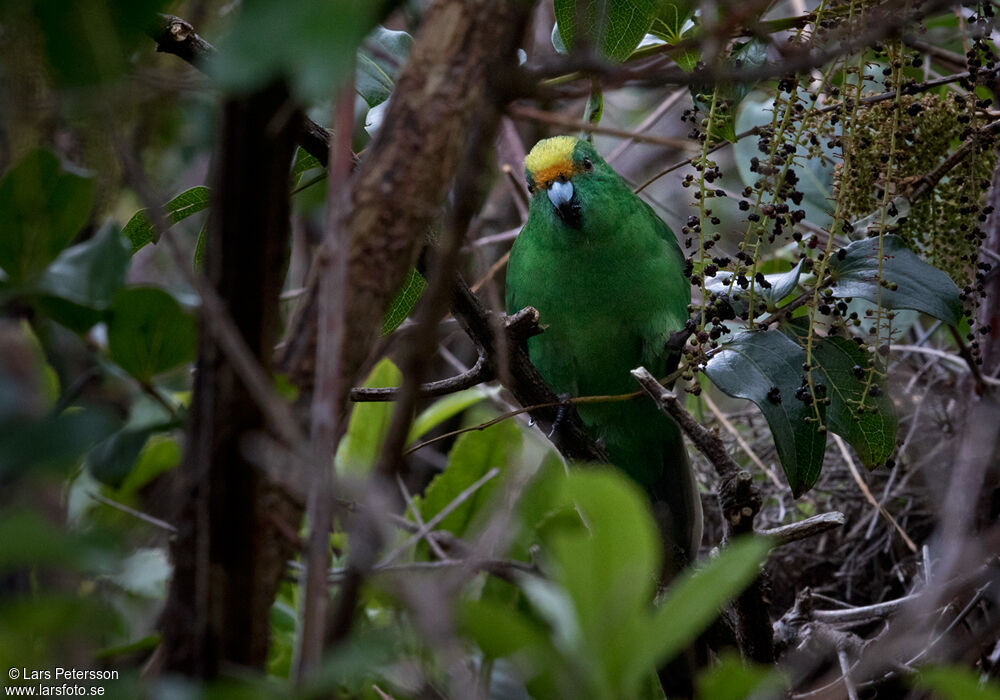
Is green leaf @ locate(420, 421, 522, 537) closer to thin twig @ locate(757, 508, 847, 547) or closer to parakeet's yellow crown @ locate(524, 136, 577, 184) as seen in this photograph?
parakeet's yellow crown @ locate(524, 136, 577, 184)

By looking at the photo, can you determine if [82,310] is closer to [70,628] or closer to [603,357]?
[70,628]

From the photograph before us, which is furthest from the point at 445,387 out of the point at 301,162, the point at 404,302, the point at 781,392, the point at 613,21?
the point at 613,21

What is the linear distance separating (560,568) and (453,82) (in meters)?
0.43

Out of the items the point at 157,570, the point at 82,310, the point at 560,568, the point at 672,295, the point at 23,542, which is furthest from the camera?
the point at 672,295

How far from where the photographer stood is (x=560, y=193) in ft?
7.30

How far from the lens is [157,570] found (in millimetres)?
1972

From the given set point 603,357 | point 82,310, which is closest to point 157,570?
point 82,310

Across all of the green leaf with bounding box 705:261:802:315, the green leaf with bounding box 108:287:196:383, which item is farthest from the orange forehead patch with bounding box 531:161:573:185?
the green leaf with bounding box 108:287:196:383

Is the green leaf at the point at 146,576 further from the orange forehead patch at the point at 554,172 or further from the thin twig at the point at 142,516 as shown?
the orange forehead patch at the point at 554,172

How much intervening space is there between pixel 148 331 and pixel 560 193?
1.14 metres

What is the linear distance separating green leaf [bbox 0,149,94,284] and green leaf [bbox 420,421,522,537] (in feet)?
3.48

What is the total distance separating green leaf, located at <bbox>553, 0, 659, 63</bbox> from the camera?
145cm

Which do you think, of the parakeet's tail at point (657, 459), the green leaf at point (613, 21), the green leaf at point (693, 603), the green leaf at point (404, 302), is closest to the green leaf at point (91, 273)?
the green leaf at point (404, 302)

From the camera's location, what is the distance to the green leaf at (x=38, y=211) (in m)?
1.18
